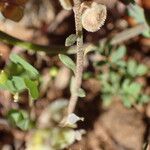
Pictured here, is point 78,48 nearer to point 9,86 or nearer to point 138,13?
point 9,86

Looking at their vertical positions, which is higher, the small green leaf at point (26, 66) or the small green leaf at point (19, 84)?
the small green leaf at point (26, 66)

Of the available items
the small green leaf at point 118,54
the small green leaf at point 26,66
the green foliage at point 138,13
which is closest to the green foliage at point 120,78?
the small green leaf at point 118,54

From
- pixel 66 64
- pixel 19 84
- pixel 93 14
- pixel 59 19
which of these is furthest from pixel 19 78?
pixel 59 19

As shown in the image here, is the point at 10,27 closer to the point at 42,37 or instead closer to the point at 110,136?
the point at 42,37

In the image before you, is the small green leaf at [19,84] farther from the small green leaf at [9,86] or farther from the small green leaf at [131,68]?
the small green leaf at [131,68]

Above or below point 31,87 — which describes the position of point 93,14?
above

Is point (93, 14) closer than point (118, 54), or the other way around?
point (93, 14)

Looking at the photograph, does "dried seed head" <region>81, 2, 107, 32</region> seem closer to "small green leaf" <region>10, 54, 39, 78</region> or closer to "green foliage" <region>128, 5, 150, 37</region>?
"small green leaf" <region>10, 54, 39, 78</region>
